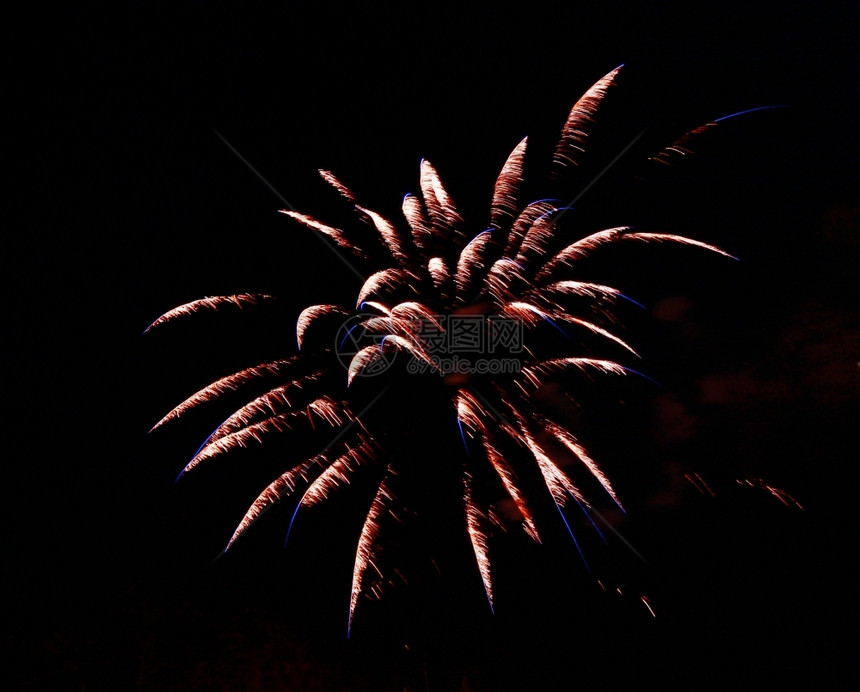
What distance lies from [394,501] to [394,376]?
184 cm

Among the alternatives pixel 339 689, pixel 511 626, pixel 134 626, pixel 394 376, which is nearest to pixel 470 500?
pixel 394 376

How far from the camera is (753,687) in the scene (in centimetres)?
1237

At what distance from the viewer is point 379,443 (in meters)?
9.32

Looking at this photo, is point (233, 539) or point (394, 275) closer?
point (394, 275)

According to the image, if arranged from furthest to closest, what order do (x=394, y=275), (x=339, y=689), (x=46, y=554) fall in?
(x=339, y=689) < (x=46, y=554) < (x=394, y=275)

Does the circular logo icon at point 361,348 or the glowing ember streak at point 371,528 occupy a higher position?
the circular logo icon at point 361,348

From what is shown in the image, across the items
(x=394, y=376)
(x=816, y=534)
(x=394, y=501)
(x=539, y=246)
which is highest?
(x=539, y=246)

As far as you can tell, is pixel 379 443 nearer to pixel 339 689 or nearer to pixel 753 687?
pixel 339 689

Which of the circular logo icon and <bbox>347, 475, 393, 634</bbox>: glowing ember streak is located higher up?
the circular logo icon

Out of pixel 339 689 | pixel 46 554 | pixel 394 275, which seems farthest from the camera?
pixel 339 689

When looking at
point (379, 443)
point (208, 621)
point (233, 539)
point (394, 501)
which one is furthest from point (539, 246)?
point (208, 621)

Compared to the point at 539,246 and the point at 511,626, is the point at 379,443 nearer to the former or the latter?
the point at 539,246

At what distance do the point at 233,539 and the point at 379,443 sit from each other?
14.5ft

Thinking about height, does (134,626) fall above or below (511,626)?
above
